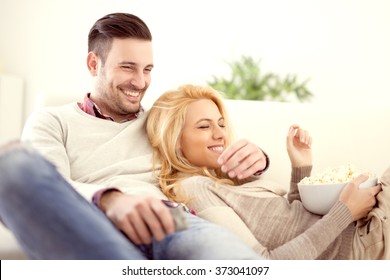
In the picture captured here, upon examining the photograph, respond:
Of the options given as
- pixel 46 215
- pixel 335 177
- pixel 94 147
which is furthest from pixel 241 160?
pixel 46 215

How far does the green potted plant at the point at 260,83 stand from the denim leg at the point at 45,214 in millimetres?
1771

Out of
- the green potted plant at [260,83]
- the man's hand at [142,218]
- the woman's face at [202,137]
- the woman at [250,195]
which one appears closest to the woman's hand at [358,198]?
the woman at [250,195]

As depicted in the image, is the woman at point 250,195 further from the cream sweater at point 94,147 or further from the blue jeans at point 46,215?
the blue jeans at point 46,215

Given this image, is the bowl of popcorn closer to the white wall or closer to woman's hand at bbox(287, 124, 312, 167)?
woman's hand at bbox(287, 124, 312, 167)

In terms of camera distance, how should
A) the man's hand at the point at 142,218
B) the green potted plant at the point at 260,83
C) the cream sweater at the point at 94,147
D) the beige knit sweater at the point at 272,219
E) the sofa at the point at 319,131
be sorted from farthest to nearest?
the green potted plant at the point at 260,83
the sofa at the point at 319,131
the cream sweater at the point at 94,147
the beige knit sweater at the point at 272,219
the man's hand at the point at 142,218

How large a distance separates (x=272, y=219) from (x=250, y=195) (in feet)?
0.21

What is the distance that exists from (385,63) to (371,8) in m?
0.24

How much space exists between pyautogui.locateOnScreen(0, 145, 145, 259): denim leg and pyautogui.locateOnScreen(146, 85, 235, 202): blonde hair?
0.43 metres

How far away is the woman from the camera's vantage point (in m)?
0.93

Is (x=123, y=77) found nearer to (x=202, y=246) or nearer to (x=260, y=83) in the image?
(x=202, y=246)

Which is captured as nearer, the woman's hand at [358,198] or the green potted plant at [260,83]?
the woman's hand at [358,198]

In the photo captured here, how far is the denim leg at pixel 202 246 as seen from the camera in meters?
0.72
